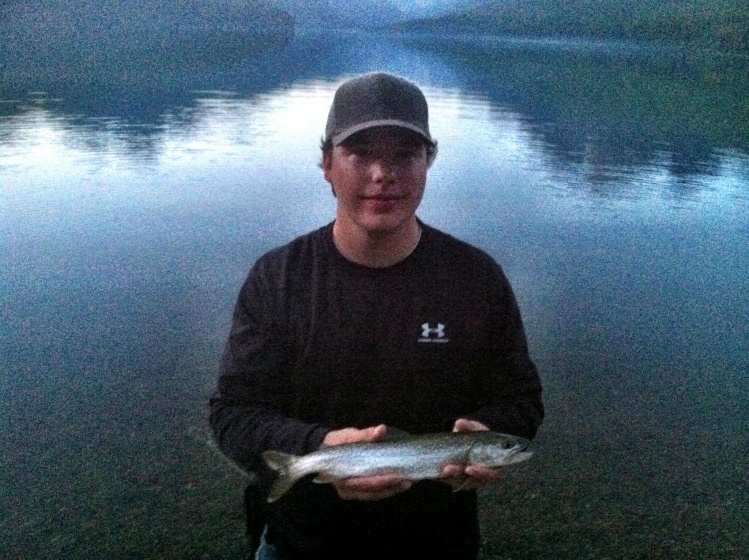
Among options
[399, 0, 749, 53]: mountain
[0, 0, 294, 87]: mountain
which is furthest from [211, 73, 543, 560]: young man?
[399, 0, 749, 53]: mountain

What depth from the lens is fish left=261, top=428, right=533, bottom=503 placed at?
3090 mm

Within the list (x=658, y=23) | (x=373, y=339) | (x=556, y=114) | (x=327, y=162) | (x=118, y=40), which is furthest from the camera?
(x=658, y=23)

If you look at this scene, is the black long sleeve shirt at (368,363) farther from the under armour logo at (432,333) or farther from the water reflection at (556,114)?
the water reflection at (556,114)

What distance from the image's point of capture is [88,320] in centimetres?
898

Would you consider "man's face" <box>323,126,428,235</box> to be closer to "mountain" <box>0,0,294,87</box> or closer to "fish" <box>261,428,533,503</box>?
"fish" <box>261,428,533,503</box>

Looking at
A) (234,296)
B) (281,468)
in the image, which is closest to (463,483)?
(281,468)

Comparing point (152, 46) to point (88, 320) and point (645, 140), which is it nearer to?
point (645, 140)

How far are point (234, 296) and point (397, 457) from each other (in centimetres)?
717

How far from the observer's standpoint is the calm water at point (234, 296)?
568cm

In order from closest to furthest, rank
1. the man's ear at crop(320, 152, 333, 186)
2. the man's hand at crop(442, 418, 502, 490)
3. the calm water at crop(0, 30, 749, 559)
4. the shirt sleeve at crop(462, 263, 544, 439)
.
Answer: the man's hand at crop(442, 418, 502, 490) < the shirt sleeve at crop(462, 263, 544, 439) < the man's ear at crop(320, 152, 333, 186) < the calm water at crop(0, 30, 749, 559)

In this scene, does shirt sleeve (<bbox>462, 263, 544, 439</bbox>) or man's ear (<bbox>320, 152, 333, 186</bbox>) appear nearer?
shirt sleeve (<bbox>462, 263, 544, 439</bbox>)

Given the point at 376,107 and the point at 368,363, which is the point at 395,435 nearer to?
the point at 368,363

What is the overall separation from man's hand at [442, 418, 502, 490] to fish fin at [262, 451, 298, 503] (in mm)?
636

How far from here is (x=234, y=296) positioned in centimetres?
999
